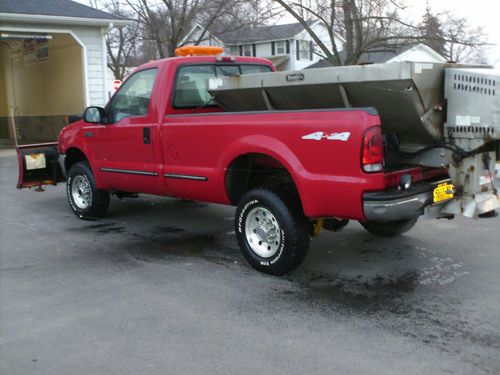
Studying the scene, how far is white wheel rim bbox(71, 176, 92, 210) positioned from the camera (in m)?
7.50

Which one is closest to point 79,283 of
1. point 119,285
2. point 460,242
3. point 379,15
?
point 119,285

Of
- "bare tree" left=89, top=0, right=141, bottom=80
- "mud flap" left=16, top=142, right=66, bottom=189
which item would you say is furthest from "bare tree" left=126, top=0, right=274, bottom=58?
"mud flap" left=16, top=142, right=66, bottom=189

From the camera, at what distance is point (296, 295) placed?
456cm

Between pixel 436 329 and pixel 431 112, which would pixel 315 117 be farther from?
pixel 436 329

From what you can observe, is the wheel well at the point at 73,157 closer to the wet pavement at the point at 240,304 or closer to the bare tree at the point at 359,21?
the wet pavement at the point at 240,304

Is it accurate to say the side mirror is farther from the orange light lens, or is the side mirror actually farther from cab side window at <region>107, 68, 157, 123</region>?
the orange light lens

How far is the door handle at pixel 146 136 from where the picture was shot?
6.16 meters

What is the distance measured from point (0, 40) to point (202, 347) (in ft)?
69.2

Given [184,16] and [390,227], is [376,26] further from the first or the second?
[390,227]

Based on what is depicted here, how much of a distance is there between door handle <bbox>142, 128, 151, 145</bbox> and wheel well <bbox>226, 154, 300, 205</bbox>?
4.14 ft

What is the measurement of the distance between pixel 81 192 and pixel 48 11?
10768 mm

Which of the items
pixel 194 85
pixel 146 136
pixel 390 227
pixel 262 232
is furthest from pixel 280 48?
pixel 262 232

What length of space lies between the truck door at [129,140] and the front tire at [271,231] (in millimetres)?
1465

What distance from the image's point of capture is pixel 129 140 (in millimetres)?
6477
